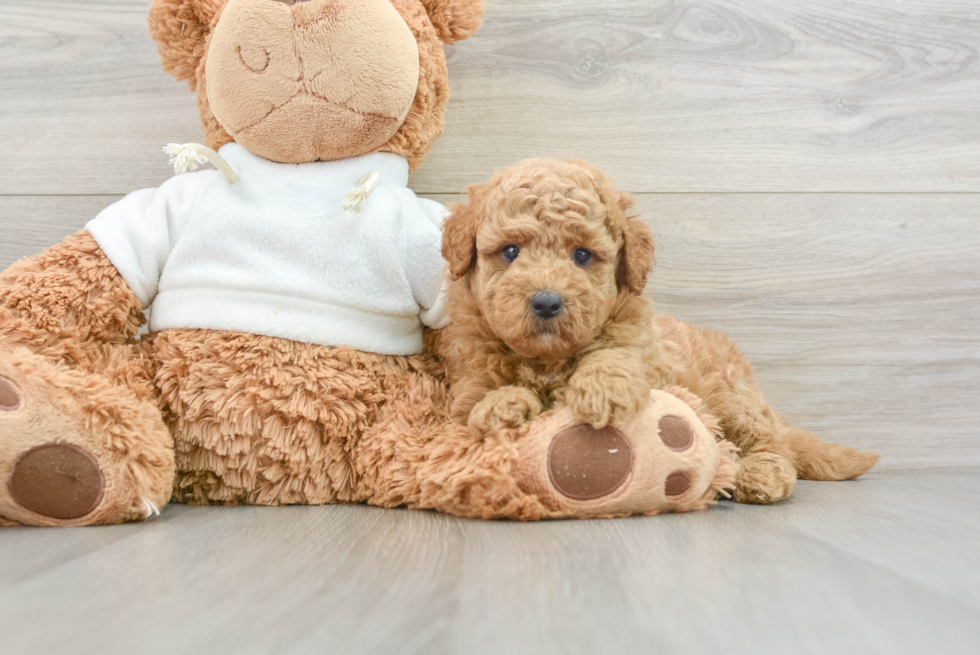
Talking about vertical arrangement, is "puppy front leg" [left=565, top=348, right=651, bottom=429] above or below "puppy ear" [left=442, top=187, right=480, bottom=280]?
below

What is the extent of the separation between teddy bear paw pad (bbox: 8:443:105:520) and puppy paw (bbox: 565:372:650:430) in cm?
63

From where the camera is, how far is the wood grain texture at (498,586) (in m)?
0.56

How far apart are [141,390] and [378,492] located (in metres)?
0.38

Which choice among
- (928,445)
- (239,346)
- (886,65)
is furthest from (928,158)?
(239,346)

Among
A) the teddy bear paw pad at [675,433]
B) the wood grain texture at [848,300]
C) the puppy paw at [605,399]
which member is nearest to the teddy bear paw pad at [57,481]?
the puppy paw at [605,399]

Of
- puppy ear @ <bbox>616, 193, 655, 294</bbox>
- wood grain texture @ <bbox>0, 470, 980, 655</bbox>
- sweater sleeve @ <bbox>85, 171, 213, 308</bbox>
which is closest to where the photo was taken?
wood grain texture @ <bbox>0, 470, 980, 655</bbox>

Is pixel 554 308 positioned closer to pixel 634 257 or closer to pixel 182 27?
pixel 634 257

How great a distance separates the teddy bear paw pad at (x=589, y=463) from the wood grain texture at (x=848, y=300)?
61cm

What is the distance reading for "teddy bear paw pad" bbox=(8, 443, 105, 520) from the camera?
91 cm

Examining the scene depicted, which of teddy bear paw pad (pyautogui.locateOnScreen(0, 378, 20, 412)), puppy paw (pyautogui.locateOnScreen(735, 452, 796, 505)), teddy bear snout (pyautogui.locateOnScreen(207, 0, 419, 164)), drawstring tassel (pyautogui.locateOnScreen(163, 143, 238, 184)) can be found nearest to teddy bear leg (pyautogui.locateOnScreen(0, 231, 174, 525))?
teddy bear paw pad (pyautogui.locateOnScreen(0, 378, 20, 412))

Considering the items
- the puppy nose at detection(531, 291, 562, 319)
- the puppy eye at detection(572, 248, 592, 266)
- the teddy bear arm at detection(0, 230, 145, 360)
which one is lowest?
the teddy bear arm at detection(0, 230, 145, 360)

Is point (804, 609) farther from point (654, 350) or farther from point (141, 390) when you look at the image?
point (141, 390)

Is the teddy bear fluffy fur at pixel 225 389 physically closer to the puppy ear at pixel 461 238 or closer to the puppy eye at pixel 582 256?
the puppy ear at pixel 461 238

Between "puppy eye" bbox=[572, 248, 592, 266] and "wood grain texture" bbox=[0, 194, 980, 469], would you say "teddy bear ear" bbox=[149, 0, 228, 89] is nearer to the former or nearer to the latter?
"puppy eye" bbox=[572, 248, 592, 266]
